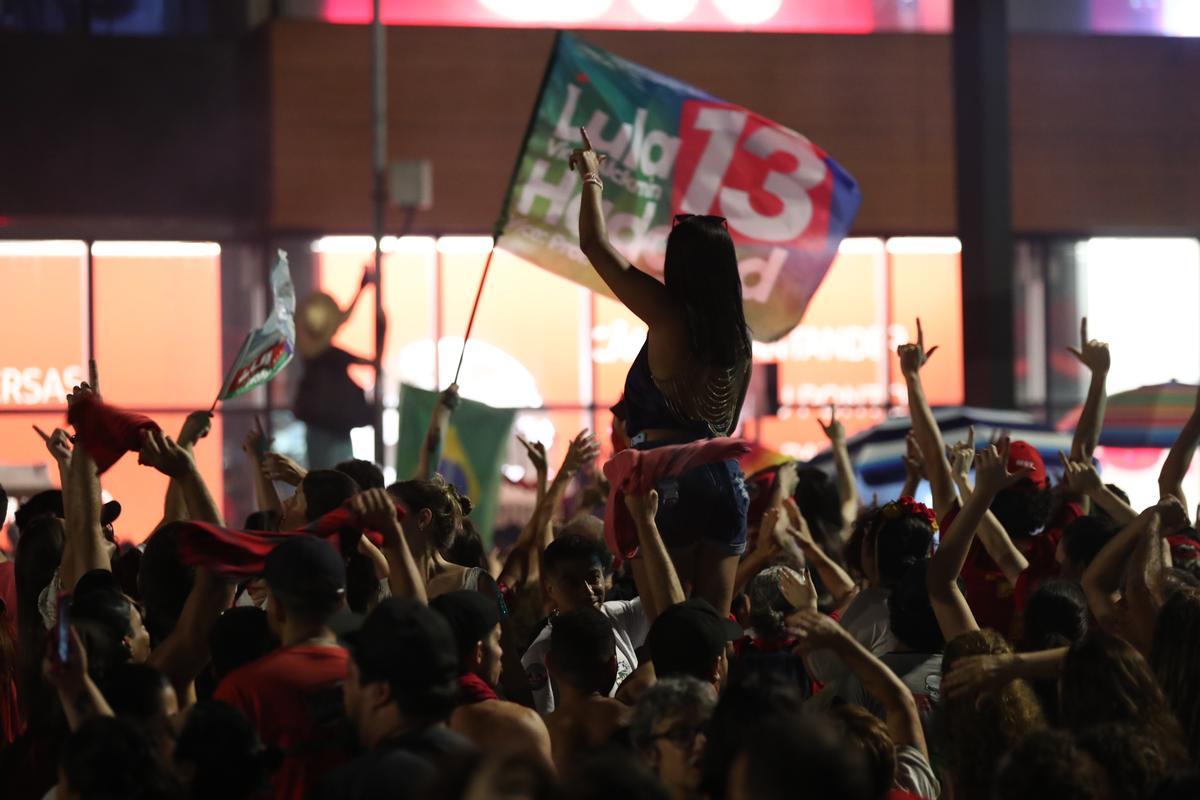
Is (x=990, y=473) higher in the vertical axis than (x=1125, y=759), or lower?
higher

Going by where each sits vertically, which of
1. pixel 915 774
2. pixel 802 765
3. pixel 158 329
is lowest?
pixel 915 774

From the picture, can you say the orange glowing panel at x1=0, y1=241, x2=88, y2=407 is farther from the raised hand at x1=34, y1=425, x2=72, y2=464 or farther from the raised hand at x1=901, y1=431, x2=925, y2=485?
the raised hand at x1=34, y1=425, x2=72, y2=464

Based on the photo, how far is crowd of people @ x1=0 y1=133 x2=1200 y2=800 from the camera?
370cm

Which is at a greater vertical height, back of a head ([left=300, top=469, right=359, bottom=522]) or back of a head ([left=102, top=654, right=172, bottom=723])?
back of a head ([left=300, top=469, right=359, bottom=522])

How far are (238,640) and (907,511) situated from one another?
2618mm

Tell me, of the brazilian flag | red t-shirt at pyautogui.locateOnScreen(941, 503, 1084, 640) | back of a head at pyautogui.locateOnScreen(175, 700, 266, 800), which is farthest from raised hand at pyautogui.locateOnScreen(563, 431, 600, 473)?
the brazilian flag

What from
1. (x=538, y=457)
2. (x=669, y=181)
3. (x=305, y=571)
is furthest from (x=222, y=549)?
(x=669, y=181)

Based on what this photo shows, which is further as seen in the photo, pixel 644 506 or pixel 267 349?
pixel 267 349

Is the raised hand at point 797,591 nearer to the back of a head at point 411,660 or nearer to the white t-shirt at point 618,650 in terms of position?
the white t-shirt at point 618,650

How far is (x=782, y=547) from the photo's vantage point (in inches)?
279

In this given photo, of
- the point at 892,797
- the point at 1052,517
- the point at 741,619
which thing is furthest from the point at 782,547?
the point at 892,797

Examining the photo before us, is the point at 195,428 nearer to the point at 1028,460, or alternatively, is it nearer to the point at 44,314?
the point at 1028,460

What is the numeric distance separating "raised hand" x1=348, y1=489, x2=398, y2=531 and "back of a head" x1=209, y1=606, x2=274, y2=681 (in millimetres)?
371

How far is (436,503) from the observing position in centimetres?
620
